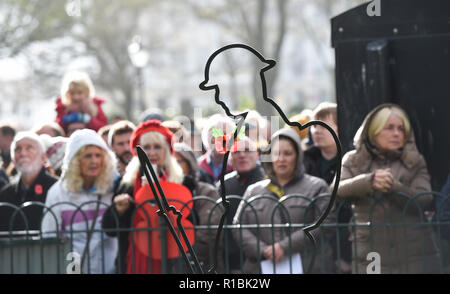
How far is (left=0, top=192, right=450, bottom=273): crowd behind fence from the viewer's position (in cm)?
676

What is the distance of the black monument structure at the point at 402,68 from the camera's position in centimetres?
721

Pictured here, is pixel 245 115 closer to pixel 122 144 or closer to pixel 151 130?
pixel 151 130

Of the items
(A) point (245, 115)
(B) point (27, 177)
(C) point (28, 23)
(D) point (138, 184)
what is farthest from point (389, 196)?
(C) point (28, 23)

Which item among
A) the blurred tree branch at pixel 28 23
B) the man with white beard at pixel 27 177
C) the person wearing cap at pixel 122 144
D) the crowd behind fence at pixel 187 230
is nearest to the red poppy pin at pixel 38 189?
the man with white beard at pixel 27 177

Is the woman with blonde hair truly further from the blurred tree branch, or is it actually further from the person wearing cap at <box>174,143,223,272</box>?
the blurred tree branch

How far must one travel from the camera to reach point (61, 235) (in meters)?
7.23

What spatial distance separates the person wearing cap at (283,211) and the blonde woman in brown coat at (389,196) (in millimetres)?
256

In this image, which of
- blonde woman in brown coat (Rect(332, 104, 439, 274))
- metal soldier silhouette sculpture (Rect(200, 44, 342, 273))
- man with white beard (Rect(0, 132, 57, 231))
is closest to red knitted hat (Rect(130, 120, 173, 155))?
man with white beard (Rect(0, 132, 57, 231))

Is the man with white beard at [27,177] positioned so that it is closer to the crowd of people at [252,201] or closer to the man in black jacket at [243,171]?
the crowd of people at [252,201]

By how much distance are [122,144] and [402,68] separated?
8.38 feet

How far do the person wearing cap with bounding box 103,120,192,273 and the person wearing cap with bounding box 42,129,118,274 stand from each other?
0.12 m

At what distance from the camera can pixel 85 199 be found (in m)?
7.43
